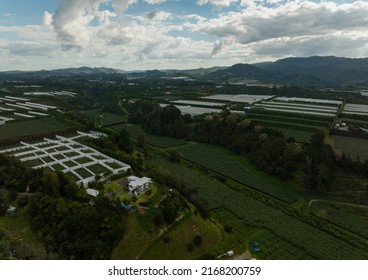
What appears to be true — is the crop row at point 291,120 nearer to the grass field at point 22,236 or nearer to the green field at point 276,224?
the green field at point 276,224

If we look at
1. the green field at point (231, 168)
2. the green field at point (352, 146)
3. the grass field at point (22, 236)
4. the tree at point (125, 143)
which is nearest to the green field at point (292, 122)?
the green field at point (352, 146)

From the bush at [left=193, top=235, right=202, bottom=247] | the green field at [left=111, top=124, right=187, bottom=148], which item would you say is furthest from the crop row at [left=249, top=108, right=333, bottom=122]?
the bush at [left=193, top=235, right=202, bottom=247]

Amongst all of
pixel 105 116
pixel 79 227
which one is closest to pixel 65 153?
pixel 79 227

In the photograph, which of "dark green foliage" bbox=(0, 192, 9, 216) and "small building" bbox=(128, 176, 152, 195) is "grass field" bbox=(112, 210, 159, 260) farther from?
"dark green foliage" bbox=(0, 192, 9, 216)

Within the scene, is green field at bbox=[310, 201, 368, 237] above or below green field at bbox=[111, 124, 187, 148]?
below

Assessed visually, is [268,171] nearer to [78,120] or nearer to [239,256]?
[239,256]
